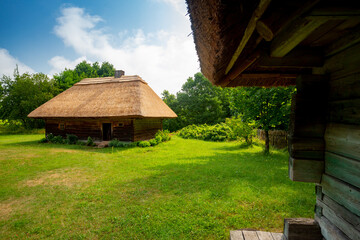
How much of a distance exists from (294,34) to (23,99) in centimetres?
3549

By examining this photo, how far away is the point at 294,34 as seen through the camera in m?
1.23

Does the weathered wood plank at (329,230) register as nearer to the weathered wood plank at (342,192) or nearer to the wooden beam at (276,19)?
the weathered wood plank at (342,192)

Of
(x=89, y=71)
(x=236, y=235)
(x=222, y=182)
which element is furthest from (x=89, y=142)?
(x=89, y=71)

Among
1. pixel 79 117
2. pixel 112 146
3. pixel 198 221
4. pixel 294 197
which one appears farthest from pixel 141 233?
pixel 79 117

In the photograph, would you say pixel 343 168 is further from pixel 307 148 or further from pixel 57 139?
pixel 57 139

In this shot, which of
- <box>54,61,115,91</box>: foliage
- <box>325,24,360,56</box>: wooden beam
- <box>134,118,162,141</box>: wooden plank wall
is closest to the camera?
<box>325,24,360,56</box>: wooden beam

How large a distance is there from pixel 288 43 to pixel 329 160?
1357 millimetres

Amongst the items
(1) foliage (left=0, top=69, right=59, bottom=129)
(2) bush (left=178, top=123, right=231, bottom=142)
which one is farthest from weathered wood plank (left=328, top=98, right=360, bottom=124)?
(1) foliage (left=0, top=69, right=59, bottom=129)

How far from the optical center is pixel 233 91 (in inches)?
408

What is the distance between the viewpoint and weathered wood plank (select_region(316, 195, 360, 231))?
1482mm

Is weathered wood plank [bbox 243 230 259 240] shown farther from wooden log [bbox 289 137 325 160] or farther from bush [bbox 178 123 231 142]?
bush [bbox 178 123 231 142]

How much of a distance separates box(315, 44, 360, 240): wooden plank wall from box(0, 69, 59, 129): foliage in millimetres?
33333

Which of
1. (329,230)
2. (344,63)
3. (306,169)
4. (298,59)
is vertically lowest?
(329,230)

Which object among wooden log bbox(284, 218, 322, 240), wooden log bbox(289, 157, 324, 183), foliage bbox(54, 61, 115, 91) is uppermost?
foliage bbox(54, 61, 115, 91)
